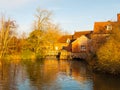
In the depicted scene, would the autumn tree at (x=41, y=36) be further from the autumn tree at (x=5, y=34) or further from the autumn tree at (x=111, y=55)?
the autumn tree at (x=111, y=55)

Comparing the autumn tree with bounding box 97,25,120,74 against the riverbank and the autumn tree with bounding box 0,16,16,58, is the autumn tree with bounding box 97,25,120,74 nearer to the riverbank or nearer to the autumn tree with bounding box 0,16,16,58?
the riverbank

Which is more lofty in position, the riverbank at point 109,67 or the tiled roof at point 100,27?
the tiled roof at point 100,27

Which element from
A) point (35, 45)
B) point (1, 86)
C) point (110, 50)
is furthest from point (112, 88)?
point (35, 45)

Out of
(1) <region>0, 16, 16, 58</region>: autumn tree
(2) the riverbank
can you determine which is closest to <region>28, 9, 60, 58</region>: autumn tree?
(1) <region>0, 16, 16, 58</region>: autumn tree

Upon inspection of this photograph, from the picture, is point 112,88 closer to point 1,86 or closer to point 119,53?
point 119,53

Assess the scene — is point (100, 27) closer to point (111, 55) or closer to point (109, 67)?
point (111, 55)

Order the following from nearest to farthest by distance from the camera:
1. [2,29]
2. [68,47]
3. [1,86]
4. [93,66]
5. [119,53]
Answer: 1. [1,86]
2. [119,53]
3. [93,66]
4. [2,29]
5. [68,47]

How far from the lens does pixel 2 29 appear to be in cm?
5397

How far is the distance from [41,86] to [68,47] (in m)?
49.7

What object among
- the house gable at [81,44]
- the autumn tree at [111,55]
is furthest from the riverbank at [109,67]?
the house gable at [81,44]

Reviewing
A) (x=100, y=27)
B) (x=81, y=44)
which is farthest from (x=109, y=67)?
(x=81, y=44)

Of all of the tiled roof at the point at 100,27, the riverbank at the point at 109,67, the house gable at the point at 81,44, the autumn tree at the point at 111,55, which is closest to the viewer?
the riverbank at the point at 109,67

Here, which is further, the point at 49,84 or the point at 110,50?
the point at 110,50

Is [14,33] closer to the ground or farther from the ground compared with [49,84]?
farther from the ground
